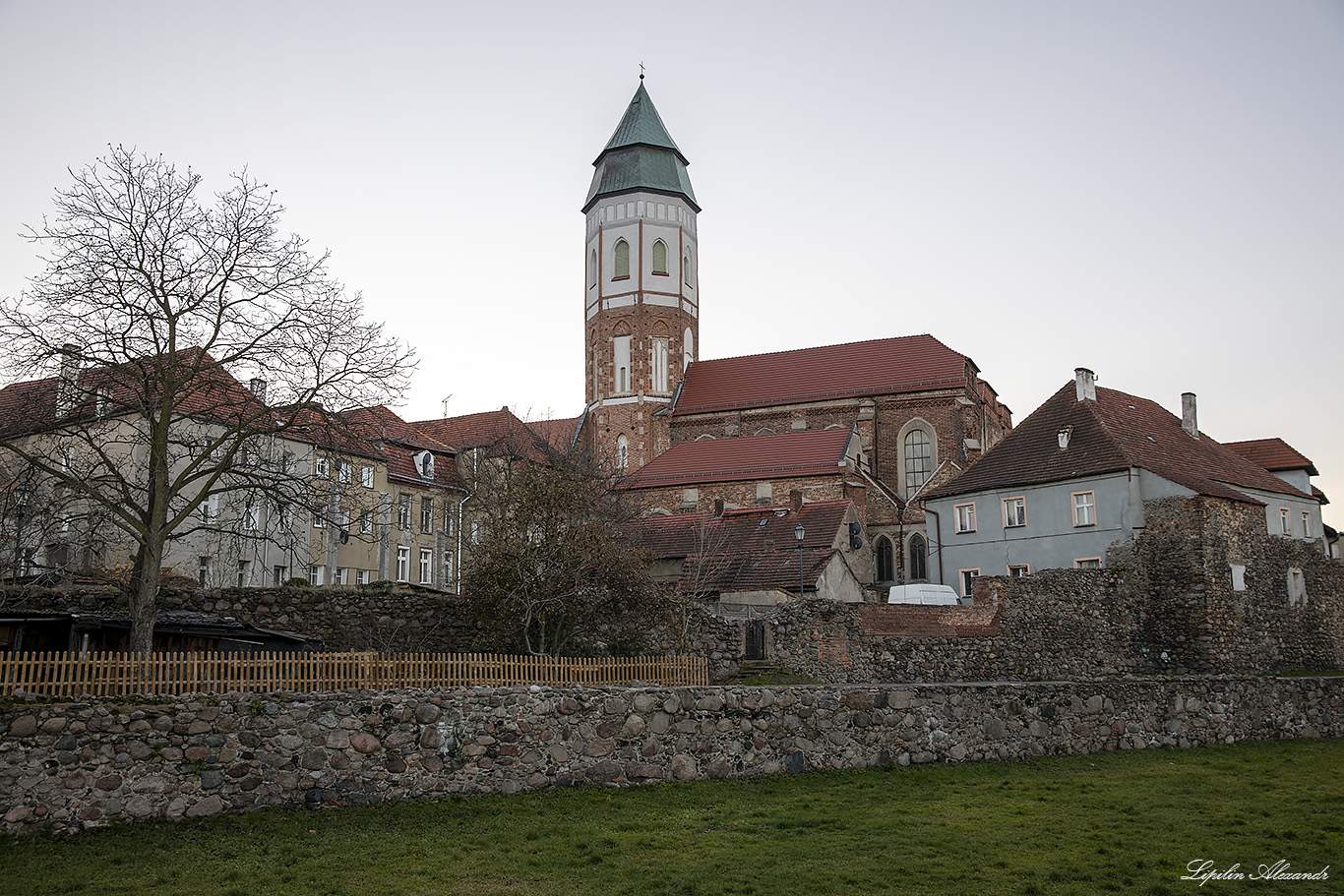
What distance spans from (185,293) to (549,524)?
7723 mm

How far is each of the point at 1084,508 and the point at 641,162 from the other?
1536 inches

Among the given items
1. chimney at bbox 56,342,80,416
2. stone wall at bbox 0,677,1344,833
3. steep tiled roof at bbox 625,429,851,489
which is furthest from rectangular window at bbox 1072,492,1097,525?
chimney at bbox 56,342,80,416

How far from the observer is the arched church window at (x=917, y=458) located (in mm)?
53344

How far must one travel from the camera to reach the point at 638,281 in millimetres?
63938

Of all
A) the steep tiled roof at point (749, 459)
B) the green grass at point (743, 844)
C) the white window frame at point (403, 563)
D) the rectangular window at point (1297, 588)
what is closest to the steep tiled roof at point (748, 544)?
the steep tiled roof at point (749, 459)

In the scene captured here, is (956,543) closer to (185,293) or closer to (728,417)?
(728,417)

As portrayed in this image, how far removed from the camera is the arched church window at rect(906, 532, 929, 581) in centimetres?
4600

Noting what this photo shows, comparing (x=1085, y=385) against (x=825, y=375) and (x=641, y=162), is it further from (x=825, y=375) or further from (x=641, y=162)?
(x=641, y=162)

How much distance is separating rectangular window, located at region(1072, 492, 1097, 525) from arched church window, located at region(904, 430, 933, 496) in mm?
18509

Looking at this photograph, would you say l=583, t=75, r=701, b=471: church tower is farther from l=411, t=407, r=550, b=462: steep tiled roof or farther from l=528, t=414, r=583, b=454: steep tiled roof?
l=411, t=407, r=550, b=462: steep tiled roof

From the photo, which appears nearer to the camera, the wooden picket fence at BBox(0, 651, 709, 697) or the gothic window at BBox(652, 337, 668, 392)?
the wooden picket fence at BBox(0, 651, 709, 697)

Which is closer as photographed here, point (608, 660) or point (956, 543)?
point (608, 660)

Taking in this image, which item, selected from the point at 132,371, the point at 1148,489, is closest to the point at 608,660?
the point at 132,371

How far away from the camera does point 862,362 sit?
5734 centimetres
